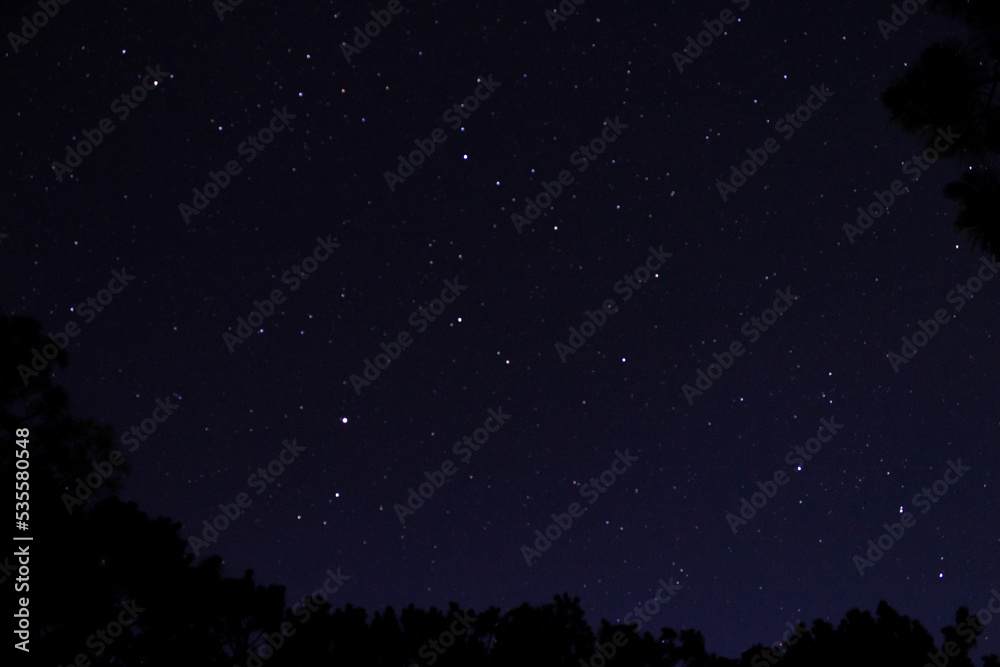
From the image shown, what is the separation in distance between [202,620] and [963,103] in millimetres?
12976

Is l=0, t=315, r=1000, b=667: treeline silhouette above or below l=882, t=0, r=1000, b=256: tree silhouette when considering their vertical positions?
below

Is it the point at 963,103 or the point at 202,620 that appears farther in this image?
the point at 202,620

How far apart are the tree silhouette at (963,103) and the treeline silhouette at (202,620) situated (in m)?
7.87

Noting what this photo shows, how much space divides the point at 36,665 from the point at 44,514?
2.23 meters

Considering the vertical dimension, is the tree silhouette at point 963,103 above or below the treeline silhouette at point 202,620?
above

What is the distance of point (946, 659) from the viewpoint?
981cm

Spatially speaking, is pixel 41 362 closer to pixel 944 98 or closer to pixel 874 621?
pixel 944 98

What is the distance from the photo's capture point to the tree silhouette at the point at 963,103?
5238 mm

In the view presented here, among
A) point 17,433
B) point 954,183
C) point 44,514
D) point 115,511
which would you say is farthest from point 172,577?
point 954,183

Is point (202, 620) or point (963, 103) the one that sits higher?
point (963, 103)

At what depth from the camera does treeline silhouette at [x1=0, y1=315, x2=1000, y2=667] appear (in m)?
9.59

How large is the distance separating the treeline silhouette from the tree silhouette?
25.8ft

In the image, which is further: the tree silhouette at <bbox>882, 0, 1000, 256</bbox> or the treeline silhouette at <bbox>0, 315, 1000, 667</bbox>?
the treeline silhouette at <bbox>0, 315, 1000, 667</bbox>

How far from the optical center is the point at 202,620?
11.0 m
